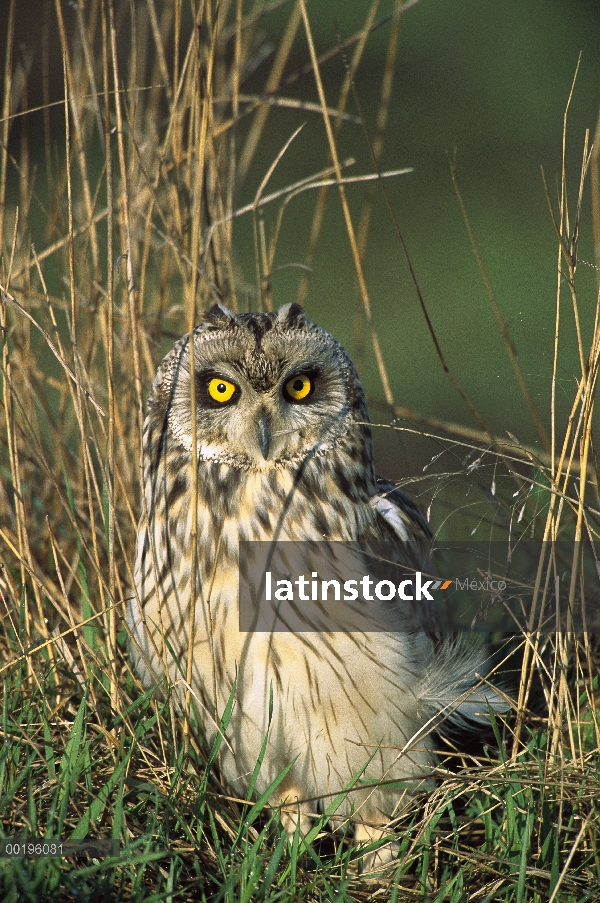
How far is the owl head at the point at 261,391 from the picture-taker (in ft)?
6.59

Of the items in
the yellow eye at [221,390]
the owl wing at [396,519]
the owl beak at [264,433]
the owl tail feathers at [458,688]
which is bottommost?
the owl tail feathers at [458,688]

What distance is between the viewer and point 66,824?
6.07 ft

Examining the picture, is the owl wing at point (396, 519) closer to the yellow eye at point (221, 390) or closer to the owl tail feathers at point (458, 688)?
the owl tail feathers at point (458, 688)

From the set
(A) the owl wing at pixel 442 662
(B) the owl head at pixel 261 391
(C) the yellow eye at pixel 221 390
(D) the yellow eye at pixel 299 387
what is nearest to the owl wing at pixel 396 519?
(A) the owl wing at pixel 442 662

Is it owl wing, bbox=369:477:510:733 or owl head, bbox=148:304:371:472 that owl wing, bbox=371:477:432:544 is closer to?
owl wing, bbox=369:477:510:733

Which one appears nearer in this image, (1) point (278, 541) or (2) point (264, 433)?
(2) point (264, 433)

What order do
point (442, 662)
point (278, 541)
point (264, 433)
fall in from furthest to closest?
point (442, 662)
point (278, 541)
point (264, 433)

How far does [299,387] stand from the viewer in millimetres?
2092

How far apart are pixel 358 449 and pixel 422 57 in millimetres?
8994

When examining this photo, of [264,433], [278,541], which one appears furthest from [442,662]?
[264,433]

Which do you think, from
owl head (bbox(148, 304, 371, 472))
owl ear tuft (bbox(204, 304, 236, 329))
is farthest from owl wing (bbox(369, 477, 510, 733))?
owl ear tuft (bbox(204, 304, 236, 329))

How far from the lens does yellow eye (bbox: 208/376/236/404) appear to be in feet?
6.72

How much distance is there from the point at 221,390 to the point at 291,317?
22 cm

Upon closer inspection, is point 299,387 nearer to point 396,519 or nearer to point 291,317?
point 291,317
